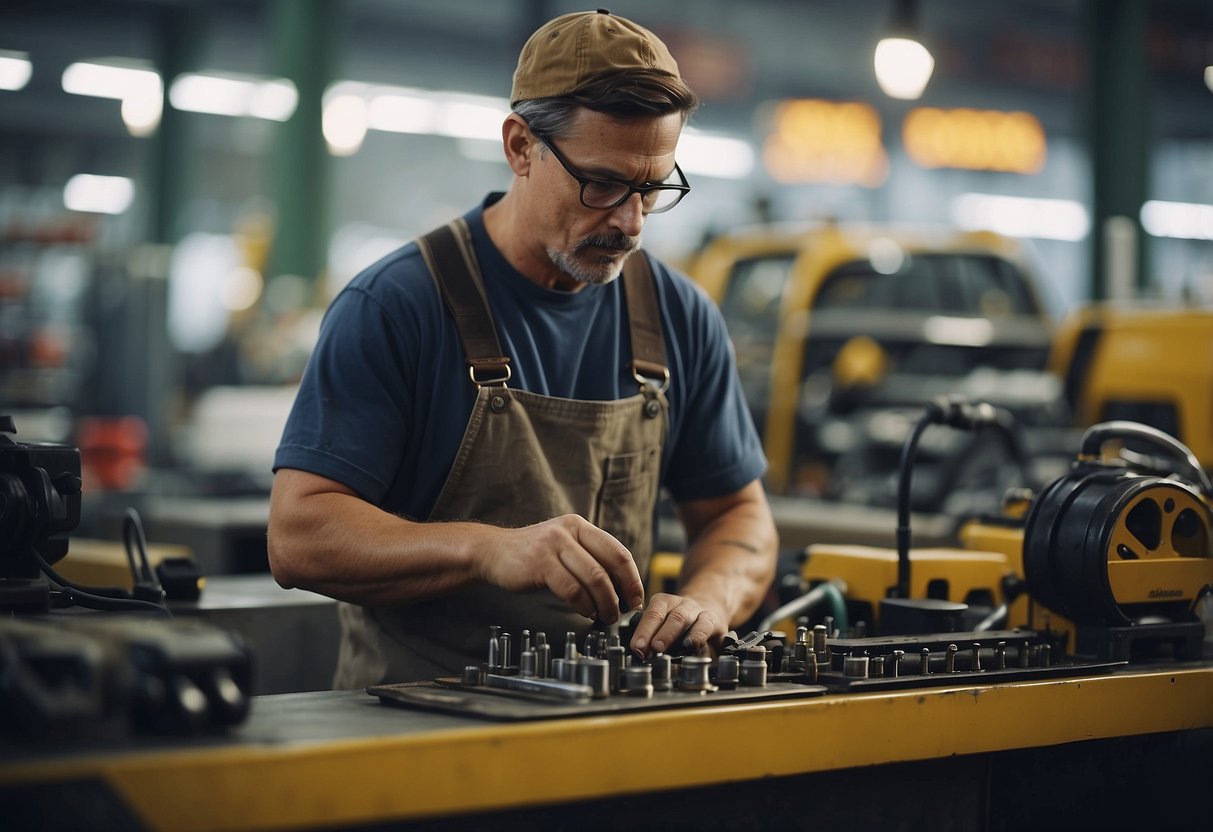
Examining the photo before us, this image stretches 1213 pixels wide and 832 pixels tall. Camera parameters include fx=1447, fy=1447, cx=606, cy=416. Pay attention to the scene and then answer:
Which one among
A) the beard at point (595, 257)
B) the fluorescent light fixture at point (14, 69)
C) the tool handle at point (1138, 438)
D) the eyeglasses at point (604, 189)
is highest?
the fluorescent light fixture at point (14, 69)

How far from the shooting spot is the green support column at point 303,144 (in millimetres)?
9609

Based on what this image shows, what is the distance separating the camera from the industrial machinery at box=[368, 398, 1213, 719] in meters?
1.49

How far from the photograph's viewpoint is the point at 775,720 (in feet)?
4.76

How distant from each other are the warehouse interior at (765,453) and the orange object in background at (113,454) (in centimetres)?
3

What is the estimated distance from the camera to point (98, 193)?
1836 centimetres

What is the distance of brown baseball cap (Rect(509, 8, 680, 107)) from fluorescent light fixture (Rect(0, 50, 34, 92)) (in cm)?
1409

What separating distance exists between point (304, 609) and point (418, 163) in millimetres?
16197

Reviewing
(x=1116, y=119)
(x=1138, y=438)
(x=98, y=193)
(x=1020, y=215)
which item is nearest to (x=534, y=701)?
(x=1138, y=438)

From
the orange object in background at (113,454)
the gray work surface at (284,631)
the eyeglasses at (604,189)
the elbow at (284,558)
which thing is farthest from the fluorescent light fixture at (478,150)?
the elbow at (284,558)

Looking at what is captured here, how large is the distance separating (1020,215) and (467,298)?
18150 millimetres

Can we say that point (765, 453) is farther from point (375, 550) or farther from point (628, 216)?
point (375, 550)

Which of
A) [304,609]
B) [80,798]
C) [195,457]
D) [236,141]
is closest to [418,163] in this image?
[236,141]

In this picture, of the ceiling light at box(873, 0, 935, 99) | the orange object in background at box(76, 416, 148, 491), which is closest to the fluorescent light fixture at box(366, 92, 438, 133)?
the orange object in background at box(76, 416, 148, 491)

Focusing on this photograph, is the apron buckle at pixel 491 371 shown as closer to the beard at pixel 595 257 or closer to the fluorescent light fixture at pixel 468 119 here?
the beard at pixel 595 257
